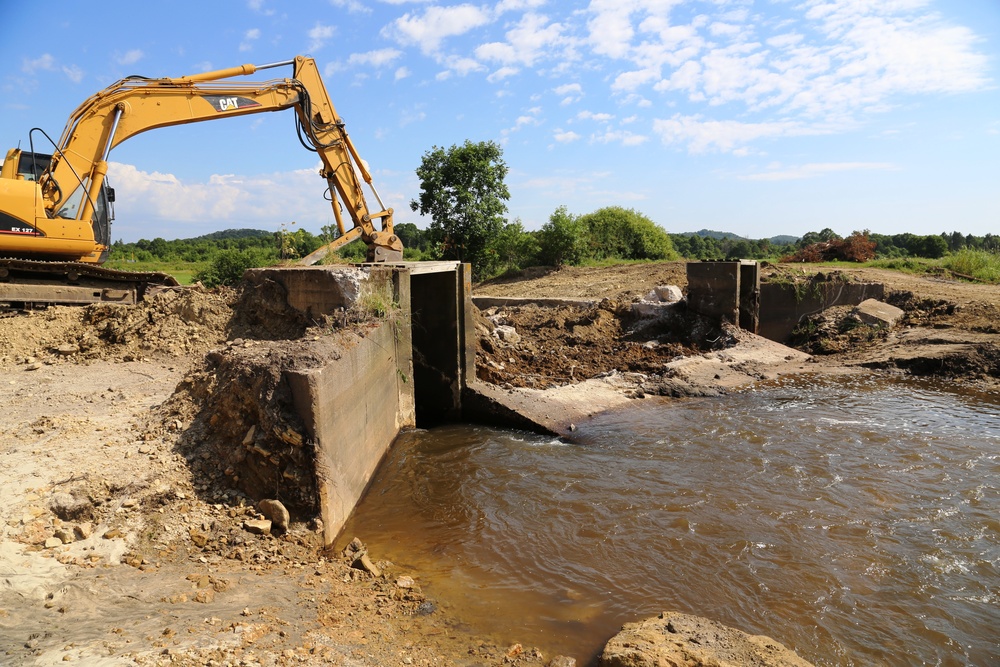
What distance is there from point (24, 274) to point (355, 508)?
25.1 ft

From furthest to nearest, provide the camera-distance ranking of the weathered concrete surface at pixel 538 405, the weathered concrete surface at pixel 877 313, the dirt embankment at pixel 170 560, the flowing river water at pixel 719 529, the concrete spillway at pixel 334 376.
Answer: the weathered concrete surface at pixel 877 313 → the weathered concrete surface at pixel 538 405 → the concrete spillway at pixel 334 376 → the flowing river water at pixel 719 529 → the dirt embankment at pixel 170 560

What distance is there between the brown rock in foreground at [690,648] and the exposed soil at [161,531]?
0.53m

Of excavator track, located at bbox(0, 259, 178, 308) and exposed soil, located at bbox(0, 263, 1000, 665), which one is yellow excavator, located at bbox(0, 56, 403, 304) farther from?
exposed soil, located at bbox(0, 263, 1000, 665)

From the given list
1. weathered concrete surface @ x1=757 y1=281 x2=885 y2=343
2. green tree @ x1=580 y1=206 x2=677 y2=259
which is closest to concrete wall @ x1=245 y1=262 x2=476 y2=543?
weathered concrete surface @ x1=757 y1=281 x2=885 y2=343

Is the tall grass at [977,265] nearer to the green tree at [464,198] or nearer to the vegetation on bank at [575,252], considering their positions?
the vegetation on bank at [575,252]

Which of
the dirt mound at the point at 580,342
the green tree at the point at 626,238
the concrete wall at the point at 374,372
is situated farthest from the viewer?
the green tree at the point at 626,238

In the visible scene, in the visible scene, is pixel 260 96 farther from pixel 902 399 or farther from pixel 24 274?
pixel 902 399

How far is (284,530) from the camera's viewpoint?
4.77m

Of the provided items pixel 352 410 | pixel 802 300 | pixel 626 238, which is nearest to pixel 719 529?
pixel 352 410

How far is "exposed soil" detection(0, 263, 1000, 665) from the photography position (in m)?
3.35

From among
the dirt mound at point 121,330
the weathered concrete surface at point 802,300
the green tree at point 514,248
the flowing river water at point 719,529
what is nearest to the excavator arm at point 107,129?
the dirt mound at point 121,330

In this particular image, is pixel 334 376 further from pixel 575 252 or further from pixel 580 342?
pixel 575 252

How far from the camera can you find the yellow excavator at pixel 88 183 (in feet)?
31.9

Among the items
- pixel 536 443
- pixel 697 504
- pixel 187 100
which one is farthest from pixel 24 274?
pixel 697 504
